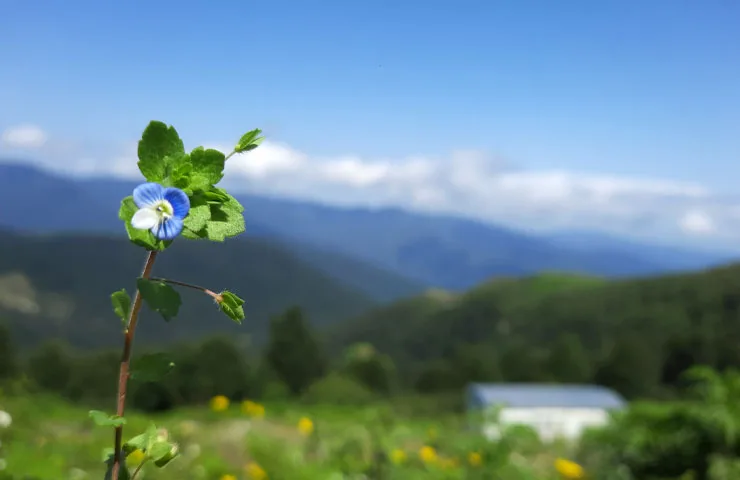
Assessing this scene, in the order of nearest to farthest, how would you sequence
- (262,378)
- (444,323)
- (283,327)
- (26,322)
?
(262,378) < (283,327) < (444,323) < (26,322)

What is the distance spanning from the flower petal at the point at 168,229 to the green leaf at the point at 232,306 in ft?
0.35

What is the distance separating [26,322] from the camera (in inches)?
6949

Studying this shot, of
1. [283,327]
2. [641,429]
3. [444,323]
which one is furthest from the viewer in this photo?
[444,323]

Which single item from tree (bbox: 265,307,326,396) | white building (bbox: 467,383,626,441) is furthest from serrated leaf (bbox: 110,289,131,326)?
tree (bbox: 265,307,326,396)

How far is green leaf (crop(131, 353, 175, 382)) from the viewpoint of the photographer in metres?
0.93

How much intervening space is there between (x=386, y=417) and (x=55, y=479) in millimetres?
1925

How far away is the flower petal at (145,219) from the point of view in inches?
32.0

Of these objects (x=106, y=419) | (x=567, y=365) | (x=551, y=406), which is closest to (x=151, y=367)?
(x=106, y=419)

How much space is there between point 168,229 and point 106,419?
0.28 metres

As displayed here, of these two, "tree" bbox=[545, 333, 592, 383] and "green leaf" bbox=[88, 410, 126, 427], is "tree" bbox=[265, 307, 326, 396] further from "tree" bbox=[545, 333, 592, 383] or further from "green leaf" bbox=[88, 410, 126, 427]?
"green leaf" bbox=[88, 410, 126, 427]

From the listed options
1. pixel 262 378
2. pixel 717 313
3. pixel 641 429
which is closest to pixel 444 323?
pixel 717 313

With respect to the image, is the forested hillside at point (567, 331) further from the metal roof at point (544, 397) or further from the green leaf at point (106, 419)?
the green leaf at point (106, 419)

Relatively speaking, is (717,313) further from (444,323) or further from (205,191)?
(205,191)

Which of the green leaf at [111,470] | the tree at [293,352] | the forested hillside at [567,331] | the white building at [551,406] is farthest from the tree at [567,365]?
the green leaf at [111,470]
